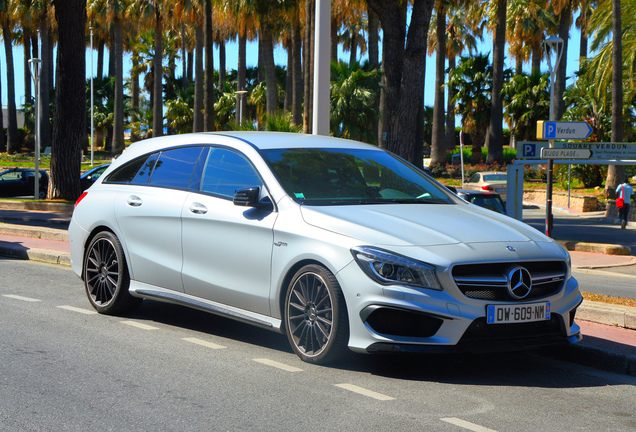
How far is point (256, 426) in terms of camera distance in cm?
435

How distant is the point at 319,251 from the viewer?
18.2ft

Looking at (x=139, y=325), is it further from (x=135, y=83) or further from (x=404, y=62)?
(x=135, y=83)

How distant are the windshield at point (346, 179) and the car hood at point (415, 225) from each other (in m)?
0.23

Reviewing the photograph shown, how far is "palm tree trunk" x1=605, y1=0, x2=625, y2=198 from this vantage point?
2958 centimetres

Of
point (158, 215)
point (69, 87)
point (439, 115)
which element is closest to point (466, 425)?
point (158, 215)

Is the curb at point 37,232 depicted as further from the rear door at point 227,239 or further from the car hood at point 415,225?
the car hood at point 415,225

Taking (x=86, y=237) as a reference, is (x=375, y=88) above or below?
above

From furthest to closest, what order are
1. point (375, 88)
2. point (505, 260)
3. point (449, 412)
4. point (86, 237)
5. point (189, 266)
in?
point (375, 88)
point (86, 237)
point (189, 266)
point (505, 260)
point (449, 412)

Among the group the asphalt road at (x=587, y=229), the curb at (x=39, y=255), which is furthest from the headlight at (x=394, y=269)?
the asphalt road at (x=587, y=229)

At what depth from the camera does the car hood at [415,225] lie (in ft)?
17.6

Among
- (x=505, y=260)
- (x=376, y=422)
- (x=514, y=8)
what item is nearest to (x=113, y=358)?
(x=376, y=422)

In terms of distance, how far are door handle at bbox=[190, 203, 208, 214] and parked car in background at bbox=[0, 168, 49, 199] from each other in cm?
2922

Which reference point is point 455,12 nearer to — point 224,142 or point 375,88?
point 375,88

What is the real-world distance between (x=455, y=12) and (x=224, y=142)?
64.0m
